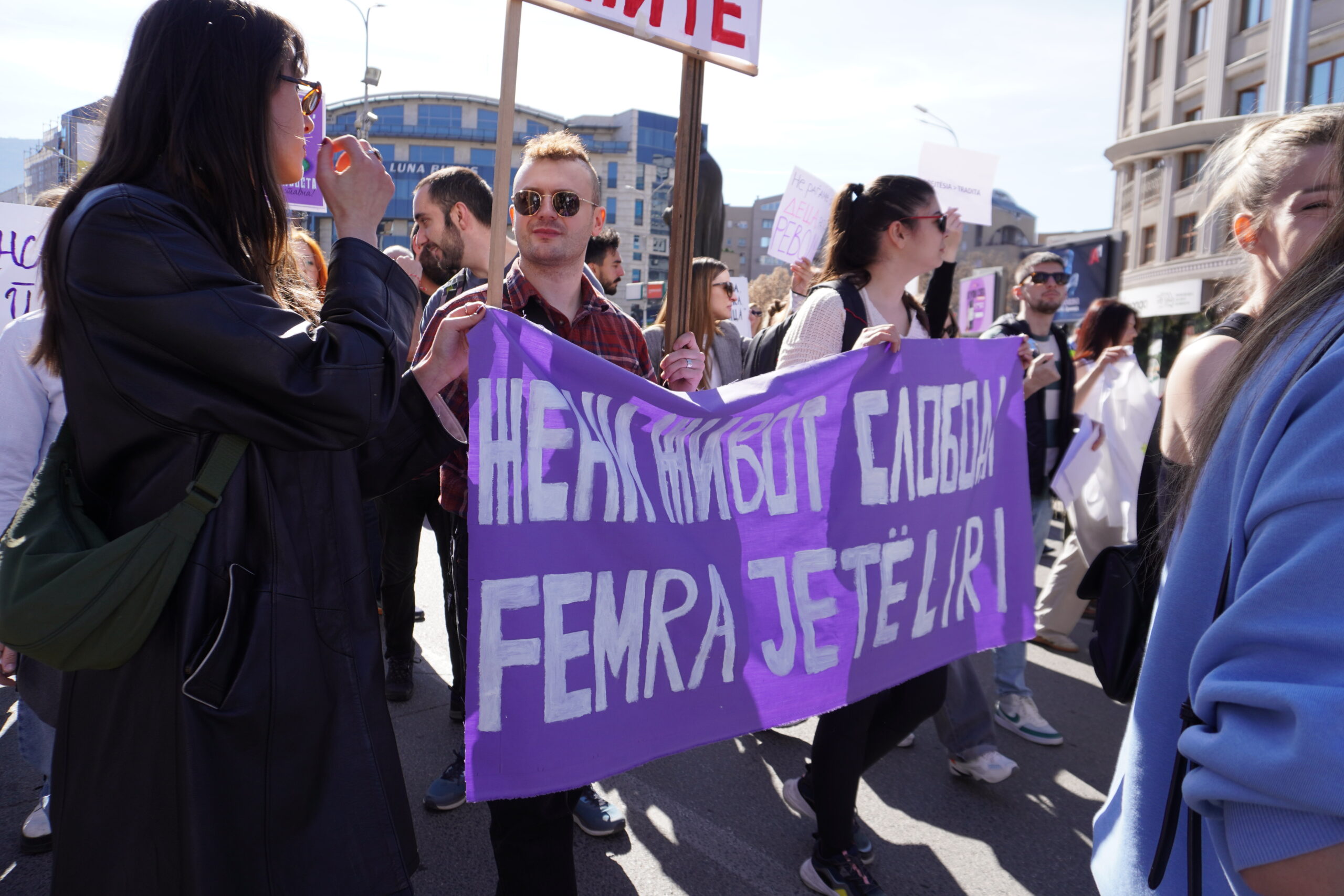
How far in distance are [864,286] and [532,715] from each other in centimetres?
176

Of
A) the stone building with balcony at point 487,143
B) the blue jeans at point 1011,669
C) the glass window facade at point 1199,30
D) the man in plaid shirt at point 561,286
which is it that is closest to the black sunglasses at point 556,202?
the man in plaid shirt at point 561,286

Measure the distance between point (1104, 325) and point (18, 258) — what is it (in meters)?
5.83

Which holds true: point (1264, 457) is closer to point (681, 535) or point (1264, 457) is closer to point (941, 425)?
point (681, 535)

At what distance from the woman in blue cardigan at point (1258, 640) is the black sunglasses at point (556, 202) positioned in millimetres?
1748

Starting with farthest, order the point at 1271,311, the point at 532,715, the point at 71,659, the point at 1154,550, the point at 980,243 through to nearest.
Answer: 1. the point at 980,243
2. the point at 532,715
3. the point at 1154,550
4. the point at 71,659
5. the point at 1271,311

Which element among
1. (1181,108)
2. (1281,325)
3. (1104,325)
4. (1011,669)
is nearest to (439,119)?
(1181,108)

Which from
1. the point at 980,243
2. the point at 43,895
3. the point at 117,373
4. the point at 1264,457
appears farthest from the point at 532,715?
the point at 980,243

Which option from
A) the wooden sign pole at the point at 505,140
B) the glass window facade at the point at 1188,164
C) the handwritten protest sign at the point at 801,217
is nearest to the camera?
the wooden sign pole at the point at 505,140

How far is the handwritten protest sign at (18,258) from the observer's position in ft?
13.0

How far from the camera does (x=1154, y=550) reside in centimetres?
161

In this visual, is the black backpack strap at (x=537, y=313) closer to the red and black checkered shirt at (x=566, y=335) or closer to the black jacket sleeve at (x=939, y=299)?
the red and black checkered shirt at (x=566, y=335)

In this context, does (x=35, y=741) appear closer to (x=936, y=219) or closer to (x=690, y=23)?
(x=690, y=23)

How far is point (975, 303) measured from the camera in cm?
1105

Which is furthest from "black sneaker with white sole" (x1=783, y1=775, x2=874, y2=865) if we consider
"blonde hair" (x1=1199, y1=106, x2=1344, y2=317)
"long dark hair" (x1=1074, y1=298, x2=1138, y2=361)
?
"long dark hair" (x1=1074, y1=298, x2=1138, y2=361)
